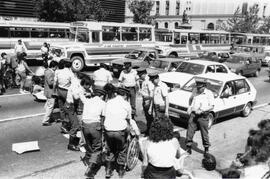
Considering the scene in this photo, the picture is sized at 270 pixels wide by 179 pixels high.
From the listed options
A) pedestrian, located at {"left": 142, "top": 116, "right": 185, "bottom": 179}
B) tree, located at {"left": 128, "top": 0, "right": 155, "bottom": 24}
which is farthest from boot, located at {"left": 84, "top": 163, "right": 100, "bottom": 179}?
tree, located at {"left": 128, "top": 0, "right": 155, "bottom": 24}

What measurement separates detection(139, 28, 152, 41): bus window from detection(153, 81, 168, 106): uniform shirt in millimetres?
14697

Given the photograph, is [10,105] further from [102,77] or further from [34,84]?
[102,77]

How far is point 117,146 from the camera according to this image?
229 inches

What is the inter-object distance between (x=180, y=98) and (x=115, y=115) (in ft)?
14.3

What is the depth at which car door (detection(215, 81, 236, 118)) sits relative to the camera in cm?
960

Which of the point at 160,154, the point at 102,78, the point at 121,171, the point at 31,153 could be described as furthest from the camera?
the point at 102,78

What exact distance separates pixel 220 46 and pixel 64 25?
1476cm

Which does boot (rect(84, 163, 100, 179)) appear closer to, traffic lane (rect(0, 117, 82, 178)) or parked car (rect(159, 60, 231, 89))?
traffic lane (rect(0, 117, 82, 178))

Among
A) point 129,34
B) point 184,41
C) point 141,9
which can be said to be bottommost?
point 184,41

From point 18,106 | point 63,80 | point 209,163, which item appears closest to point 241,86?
point 209,163

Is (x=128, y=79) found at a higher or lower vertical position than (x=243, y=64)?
higher

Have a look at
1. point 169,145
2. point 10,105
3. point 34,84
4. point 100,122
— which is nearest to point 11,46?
point 34,84

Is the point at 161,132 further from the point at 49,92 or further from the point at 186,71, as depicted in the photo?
the point at 186,71

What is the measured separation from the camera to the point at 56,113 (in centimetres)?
1014
